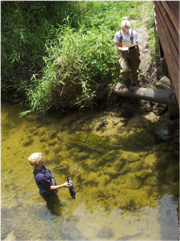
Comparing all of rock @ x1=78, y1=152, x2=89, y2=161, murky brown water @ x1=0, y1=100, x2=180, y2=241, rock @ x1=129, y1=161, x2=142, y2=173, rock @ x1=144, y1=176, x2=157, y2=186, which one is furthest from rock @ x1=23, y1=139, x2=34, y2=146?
rock @ x1=144, y1=176, x2=157, y2=186

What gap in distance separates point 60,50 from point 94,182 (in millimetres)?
3734

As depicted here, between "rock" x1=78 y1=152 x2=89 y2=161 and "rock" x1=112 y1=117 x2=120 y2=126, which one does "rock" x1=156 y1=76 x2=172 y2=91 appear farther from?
"rock" x1=78 y1=152 x2=89 y2=161

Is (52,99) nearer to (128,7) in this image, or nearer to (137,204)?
(137,204)

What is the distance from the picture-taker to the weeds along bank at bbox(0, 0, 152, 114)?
551 cm

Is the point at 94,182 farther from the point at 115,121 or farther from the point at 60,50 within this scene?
the point at 60,50

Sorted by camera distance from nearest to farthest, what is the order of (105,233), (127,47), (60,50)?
(105,233) < (127,47) < (60,50)

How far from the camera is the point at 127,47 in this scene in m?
4.18

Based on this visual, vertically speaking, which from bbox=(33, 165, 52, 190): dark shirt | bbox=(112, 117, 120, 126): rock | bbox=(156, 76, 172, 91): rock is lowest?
bbox=(112, 117, 120, 126): rock

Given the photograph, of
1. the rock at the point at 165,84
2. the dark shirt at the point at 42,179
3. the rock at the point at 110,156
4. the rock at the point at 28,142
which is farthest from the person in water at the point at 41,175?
the rock at the point at 165,84

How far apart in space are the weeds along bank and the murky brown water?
768 mm

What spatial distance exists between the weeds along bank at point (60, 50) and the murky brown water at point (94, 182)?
0.77 metres

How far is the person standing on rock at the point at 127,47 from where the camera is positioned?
13.6ft

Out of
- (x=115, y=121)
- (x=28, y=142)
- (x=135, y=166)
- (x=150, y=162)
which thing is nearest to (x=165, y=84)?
(x=115, y=121)

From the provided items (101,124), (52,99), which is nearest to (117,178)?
(101,124)
